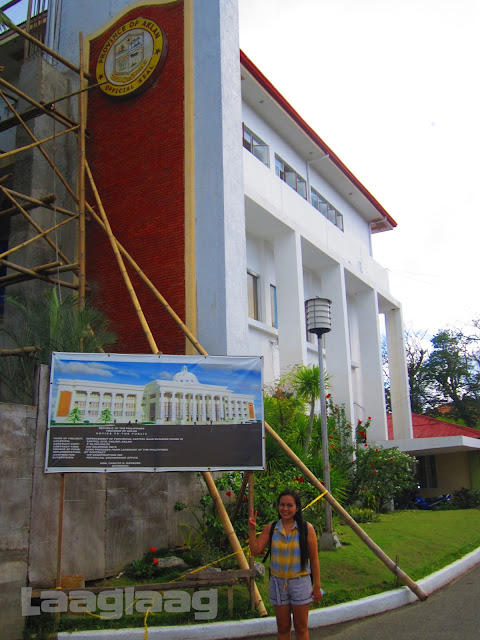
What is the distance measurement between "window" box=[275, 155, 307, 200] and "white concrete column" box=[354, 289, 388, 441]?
4605 millimetres

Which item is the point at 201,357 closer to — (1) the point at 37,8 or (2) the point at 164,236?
(2) the point at 164,236

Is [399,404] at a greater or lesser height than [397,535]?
greater

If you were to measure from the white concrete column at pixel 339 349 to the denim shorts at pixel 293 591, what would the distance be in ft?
40.8

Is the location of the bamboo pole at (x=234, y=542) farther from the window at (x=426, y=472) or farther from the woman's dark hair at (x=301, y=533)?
the window at (x=426, y=472)

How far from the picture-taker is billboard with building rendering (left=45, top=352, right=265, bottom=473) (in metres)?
6.34

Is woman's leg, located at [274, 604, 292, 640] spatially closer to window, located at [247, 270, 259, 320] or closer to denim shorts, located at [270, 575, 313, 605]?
denim shorts, located at [270, 575, 313, 605]

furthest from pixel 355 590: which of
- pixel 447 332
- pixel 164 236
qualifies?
pixel 447 332

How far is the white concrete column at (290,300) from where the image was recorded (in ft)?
49.1

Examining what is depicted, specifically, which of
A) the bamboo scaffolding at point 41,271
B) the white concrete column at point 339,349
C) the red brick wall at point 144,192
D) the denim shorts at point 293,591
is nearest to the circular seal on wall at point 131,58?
the red brick wall at point 144,192

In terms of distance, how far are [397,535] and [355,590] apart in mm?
3696

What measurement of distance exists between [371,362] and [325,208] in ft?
17.3

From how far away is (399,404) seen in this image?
71.1ft

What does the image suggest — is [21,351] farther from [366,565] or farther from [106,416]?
[366,565]

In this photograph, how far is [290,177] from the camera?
705 inches
